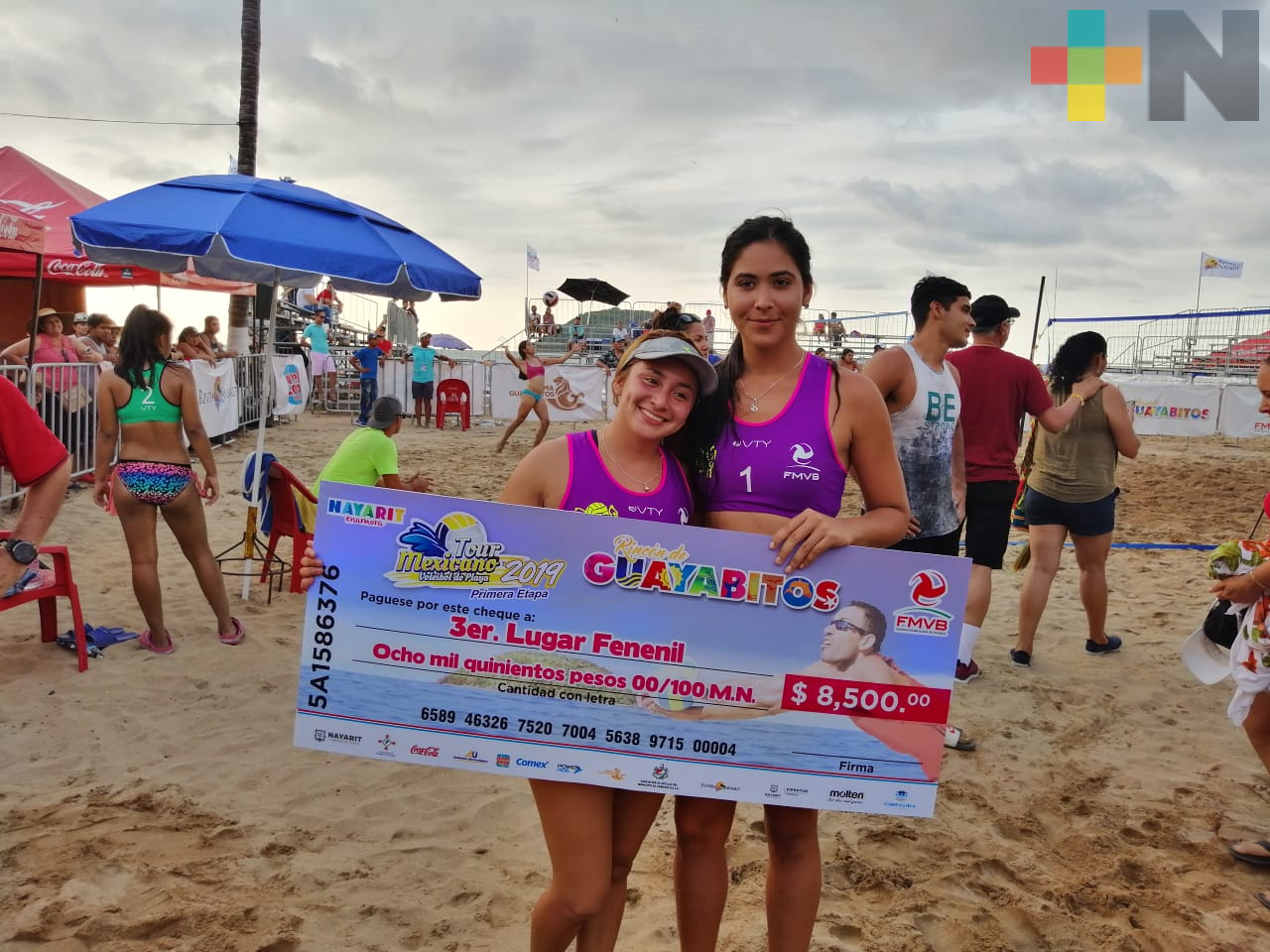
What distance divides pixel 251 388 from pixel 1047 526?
47.4ft

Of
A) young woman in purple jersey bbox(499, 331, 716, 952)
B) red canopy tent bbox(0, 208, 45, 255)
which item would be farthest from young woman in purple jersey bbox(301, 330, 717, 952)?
red canopy tent bbox(0, 208, 45, 255)

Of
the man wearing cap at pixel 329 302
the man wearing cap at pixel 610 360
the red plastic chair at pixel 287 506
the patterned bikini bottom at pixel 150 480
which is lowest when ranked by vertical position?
the red plastic chair at pixel 287 506

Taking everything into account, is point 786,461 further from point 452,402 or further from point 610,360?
point 610,360

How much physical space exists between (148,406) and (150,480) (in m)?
0.43

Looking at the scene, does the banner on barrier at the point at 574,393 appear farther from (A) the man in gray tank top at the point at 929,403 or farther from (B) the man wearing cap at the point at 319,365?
(A) the man in gray tank top at the point at 929,403

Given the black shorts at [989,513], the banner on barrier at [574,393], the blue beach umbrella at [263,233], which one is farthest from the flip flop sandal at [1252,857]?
the banner on barrier at [574,393]

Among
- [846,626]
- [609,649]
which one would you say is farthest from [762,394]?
[609,649]

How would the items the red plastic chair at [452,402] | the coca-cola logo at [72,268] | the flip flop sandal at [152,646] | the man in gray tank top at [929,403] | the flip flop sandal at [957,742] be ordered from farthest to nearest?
1. the red plastic chair at [452,402]
2. the coca-cola logo at [72,268]
3. the flip flop sandal at [152,646]
4. the flip flop sandal at [957,742]
5. the man in gray tank top at [929,403]

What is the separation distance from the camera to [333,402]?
20828 mm

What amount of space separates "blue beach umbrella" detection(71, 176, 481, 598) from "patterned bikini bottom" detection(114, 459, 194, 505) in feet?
2.98

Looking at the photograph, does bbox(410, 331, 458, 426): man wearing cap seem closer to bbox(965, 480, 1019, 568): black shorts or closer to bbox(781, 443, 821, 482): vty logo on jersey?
bbox(965, 480, 1019, 568): black shorts

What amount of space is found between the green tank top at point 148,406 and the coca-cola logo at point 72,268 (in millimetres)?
7617

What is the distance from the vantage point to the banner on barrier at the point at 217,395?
11.8 metres

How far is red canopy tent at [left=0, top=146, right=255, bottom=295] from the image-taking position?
33.4ft
